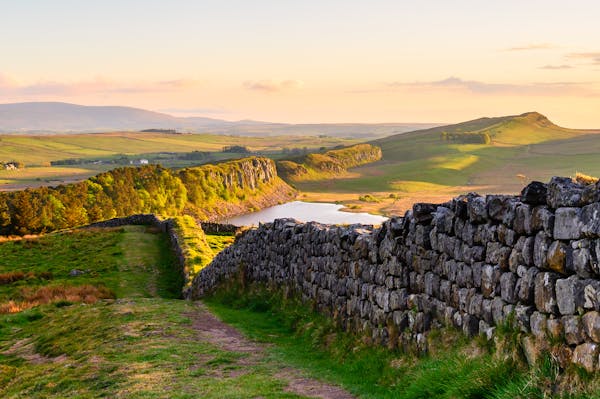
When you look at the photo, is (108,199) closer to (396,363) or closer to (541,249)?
(396,363)

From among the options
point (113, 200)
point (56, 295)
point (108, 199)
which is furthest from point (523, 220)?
point (113, 200)

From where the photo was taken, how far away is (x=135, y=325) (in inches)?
821

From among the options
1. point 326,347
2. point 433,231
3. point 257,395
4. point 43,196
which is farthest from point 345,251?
point 43,196

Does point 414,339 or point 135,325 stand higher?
point 414,339

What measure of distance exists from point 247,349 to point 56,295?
18939 mm

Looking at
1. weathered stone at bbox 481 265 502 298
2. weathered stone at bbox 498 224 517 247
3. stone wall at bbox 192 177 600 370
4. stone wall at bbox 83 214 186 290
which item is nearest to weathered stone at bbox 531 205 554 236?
stone wall at bbox 192 177 600 370

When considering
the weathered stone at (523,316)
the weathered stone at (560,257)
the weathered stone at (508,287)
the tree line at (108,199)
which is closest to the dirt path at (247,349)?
the weathered stone at (508,287)

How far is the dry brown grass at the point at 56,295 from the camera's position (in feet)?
97.8

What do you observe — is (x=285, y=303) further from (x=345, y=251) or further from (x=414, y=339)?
(x=414, y=339)

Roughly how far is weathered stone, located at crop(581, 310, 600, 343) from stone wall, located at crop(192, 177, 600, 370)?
0.01m

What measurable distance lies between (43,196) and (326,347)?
4509 inches

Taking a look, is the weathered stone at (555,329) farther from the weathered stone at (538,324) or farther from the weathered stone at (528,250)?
the weathered stone at (528,250)

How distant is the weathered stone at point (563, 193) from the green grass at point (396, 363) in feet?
6.98

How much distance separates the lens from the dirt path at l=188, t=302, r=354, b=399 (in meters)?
12.2
